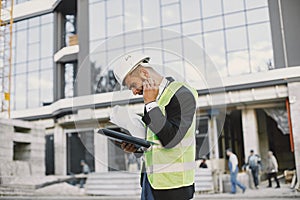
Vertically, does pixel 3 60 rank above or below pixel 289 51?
above

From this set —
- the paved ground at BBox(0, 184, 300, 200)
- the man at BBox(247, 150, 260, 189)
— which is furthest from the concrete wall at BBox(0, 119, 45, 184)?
the man at BBox(247, 150, 260, 189)

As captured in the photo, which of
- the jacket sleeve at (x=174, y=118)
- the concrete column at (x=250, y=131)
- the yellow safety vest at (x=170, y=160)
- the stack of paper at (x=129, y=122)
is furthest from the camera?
the concrete column at (x=250, y=131)

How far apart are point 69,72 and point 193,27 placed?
459 inches

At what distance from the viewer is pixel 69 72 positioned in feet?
101

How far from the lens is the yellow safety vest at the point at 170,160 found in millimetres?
2445

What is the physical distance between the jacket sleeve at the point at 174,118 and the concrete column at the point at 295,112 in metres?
17.0

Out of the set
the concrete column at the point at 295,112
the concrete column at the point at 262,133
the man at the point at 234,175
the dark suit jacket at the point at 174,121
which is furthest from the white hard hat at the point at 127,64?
the concrete column at the point at 262,133

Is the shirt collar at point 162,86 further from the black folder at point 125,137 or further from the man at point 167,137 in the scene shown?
the black folder at point 125,137

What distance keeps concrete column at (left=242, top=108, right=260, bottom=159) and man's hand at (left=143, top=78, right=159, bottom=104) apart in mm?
19101

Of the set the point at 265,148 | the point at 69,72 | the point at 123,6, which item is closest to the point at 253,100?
the point at 265,148

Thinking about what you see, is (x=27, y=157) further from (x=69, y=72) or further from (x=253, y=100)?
(x=253, y=100)

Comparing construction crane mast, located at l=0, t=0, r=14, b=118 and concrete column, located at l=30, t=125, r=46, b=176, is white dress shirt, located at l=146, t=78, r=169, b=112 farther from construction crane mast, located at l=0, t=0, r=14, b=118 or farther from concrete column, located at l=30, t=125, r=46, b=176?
construction crane mast, located at l=0, t=0, r=14, b=118

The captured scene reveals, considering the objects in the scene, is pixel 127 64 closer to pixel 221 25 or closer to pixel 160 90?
pixel 160 90

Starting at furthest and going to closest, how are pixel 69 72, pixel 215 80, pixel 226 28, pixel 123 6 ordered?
pixel 69 72, pixel 123 6, pixel 226 28, pixel 215 80
